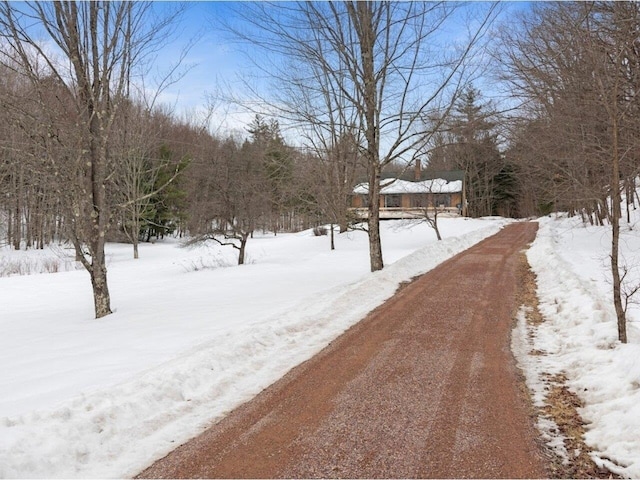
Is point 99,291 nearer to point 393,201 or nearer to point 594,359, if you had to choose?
point 594,359

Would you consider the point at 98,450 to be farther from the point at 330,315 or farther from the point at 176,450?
the point at 330,315

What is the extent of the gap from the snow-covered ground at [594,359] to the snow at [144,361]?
8.94ft

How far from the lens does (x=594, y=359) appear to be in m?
4.90

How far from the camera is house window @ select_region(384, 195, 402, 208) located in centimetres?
4850

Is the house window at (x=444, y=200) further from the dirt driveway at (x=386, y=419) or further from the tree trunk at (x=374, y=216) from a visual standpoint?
the dirt driveway at (x=386, y=419)

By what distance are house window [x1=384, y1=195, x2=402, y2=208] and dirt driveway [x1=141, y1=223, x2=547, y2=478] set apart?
42576mm

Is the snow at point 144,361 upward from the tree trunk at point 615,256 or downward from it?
downward

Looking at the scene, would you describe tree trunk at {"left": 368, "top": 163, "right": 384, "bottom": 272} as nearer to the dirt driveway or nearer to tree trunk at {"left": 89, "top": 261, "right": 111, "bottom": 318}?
the dirt driveway

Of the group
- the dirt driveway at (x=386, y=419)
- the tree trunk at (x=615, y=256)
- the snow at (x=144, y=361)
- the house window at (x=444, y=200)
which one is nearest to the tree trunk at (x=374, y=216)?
the snow at (x=144, y=361)

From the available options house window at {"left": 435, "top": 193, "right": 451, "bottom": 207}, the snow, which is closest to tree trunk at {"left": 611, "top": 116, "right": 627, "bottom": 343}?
the snow

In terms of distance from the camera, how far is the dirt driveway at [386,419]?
121 inches

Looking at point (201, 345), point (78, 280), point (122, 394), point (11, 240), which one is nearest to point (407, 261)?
point (201, 345)

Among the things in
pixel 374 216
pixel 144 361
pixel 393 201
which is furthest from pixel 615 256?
pixel 393 201

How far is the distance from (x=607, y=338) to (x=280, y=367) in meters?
3.78
